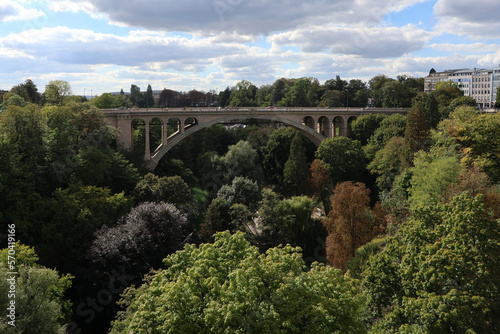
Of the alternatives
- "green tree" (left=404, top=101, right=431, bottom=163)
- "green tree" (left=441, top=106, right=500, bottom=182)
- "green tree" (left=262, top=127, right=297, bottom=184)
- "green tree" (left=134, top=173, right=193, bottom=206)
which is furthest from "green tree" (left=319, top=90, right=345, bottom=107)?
"green tree" (left=134, top=173, right=193, bottom=206)

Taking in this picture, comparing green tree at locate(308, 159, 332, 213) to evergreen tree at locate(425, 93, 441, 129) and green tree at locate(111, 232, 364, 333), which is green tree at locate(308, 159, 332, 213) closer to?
evergreen tree at locate(425, 93, 441, 129)

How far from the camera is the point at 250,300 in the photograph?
28.8 ft

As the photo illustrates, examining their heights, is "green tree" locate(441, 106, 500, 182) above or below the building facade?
below

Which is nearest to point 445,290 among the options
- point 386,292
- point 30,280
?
point 386,292

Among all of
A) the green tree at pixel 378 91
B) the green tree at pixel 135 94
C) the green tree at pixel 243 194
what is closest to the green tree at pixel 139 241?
the green tree at pixel 243 194

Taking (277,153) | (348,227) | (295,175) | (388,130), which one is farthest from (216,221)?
(388,130)

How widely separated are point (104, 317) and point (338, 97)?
43980mm

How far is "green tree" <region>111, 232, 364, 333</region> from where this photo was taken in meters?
8.68

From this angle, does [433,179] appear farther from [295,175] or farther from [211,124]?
[211,124]

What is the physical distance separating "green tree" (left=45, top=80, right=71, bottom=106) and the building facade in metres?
58.7

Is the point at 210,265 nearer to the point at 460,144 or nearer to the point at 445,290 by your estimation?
the point at 445,290

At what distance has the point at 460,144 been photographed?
2298 centimetres

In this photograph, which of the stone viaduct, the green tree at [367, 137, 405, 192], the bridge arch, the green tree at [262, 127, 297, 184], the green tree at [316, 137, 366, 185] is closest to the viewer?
the green tree at [367, 137, 405, 192]

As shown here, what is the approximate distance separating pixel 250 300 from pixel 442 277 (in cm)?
496
